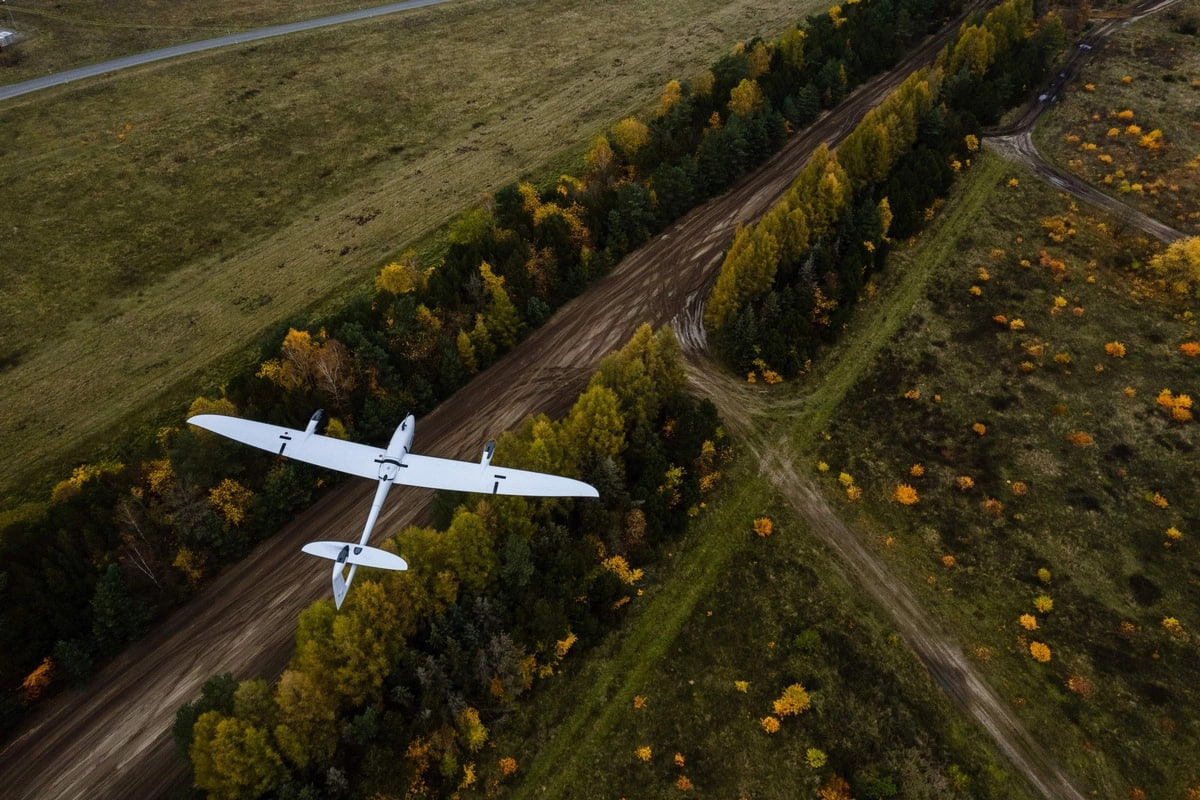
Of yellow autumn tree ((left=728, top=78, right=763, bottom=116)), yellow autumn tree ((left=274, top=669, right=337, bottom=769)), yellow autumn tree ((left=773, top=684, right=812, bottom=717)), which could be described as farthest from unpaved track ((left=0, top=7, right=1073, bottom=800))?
yellow autumn tree ((left=773, top=684, right=812, bottom=717))

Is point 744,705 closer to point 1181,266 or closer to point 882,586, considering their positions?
point 882,586

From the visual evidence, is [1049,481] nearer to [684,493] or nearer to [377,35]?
[684,493]

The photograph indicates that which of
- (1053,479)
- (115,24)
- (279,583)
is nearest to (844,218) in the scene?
(1053,479)

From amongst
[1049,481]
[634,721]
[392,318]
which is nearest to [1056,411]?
[1049,481]

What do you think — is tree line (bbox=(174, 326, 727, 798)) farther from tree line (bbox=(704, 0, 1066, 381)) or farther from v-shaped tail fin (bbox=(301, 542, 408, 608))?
tree line (bbox=(704, 0, 1066, 381))

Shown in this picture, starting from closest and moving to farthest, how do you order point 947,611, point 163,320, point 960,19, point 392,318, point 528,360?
point 947,611, point 392,318, point 528,360, point 163,320, point 960,19
